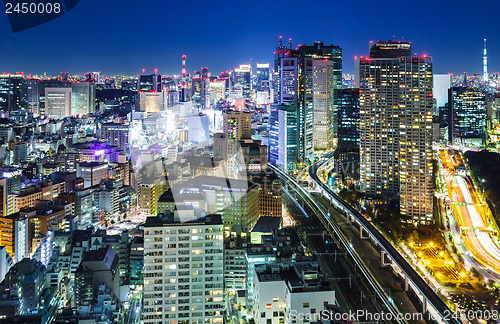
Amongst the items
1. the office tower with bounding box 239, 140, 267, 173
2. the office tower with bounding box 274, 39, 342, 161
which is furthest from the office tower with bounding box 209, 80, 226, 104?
the office tower with bounding box 239, 140, 267, 173

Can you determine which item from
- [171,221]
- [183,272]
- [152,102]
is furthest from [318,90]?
→ [183,272]

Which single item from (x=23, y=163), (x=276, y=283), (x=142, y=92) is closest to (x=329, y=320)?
(x=276, y=283)

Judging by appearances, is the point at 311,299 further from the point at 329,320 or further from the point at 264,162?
the point at 264,162

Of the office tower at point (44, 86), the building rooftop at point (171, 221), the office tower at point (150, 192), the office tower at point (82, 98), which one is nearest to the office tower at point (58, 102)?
the office tower at point (44, 86)

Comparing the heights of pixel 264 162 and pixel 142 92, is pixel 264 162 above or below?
below

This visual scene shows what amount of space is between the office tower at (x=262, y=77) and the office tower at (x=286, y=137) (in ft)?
44.0

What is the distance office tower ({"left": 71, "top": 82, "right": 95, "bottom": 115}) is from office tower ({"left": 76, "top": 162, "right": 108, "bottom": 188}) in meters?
13.1

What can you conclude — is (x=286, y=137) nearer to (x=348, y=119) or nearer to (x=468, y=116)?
(x=348, y=119)

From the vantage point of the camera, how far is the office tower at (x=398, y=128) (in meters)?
10.6

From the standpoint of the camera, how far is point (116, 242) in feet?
27.6

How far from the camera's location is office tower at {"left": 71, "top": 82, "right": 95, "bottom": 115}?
26922 millimetres

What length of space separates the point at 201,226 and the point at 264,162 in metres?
8.68

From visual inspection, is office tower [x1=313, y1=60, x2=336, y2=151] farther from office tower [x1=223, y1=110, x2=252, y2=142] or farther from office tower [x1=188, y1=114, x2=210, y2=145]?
office tower [x1=188, y1=114, x2=210, y2=145]

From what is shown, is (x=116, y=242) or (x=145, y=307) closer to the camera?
(x=145, y=307)
